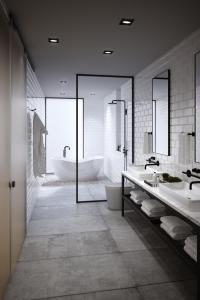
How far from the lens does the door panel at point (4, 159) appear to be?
207cm

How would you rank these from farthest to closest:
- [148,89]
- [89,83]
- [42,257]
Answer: [89,83] → [148,89] → [42,257]

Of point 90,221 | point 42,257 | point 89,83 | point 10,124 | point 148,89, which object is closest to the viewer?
point 10,124

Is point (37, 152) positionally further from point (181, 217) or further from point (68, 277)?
point (181, 217)

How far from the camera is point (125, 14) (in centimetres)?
251

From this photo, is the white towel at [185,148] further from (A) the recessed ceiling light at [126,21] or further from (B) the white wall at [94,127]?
(B) the white wall at [94,127]

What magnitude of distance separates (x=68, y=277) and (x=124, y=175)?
2.03 metres

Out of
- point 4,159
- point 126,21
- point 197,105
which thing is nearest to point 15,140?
point 4,159

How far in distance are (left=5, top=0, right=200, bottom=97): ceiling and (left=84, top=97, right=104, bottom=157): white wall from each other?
4085 millimetres

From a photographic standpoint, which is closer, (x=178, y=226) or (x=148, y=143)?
(x=178, y=226)

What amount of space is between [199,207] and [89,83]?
422 centimetres

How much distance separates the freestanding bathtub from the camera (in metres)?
7.41

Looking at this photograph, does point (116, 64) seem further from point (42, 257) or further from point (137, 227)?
point (42, 257)

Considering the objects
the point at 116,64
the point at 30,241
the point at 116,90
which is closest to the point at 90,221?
the point at 30,241

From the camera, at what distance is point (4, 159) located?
2180mm
